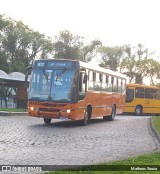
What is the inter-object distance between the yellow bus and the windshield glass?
807 inches

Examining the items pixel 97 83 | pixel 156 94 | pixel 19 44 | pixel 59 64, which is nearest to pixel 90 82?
pixel 97 83

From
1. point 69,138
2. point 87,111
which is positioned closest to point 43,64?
point 87,111

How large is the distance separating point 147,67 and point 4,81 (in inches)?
1933

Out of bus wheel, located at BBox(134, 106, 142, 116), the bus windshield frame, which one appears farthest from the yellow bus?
the bus windshield frame

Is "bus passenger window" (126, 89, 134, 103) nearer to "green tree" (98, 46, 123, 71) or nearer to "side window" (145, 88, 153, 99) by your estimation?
"side window" (145, 88, 153, 99)

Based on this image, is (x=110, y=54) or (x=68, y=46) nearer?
(x=68, y=46)

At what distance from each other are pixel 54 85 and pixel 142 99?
2203 centimetres

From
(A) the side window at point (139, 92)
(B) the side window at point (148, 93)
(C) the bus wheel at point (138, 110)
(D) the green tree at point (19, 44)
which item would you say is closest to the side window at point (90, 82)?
(A) the side window at point (139, 92)

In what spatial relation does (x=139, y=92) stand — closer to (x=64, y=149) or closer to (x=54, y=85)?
(x=54, y=85)

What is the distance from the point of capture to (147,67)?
260ft

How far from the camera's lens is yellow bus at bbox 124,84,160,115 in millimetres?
40000

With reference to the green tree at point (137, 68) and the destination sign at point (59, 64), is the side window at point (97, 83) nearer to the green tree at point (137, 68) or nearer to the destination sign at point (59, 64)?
the destination sign at point (59, 64)

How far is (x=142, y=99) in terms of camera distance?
4041 centimetres

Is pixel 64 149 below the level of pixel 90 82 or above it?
below
